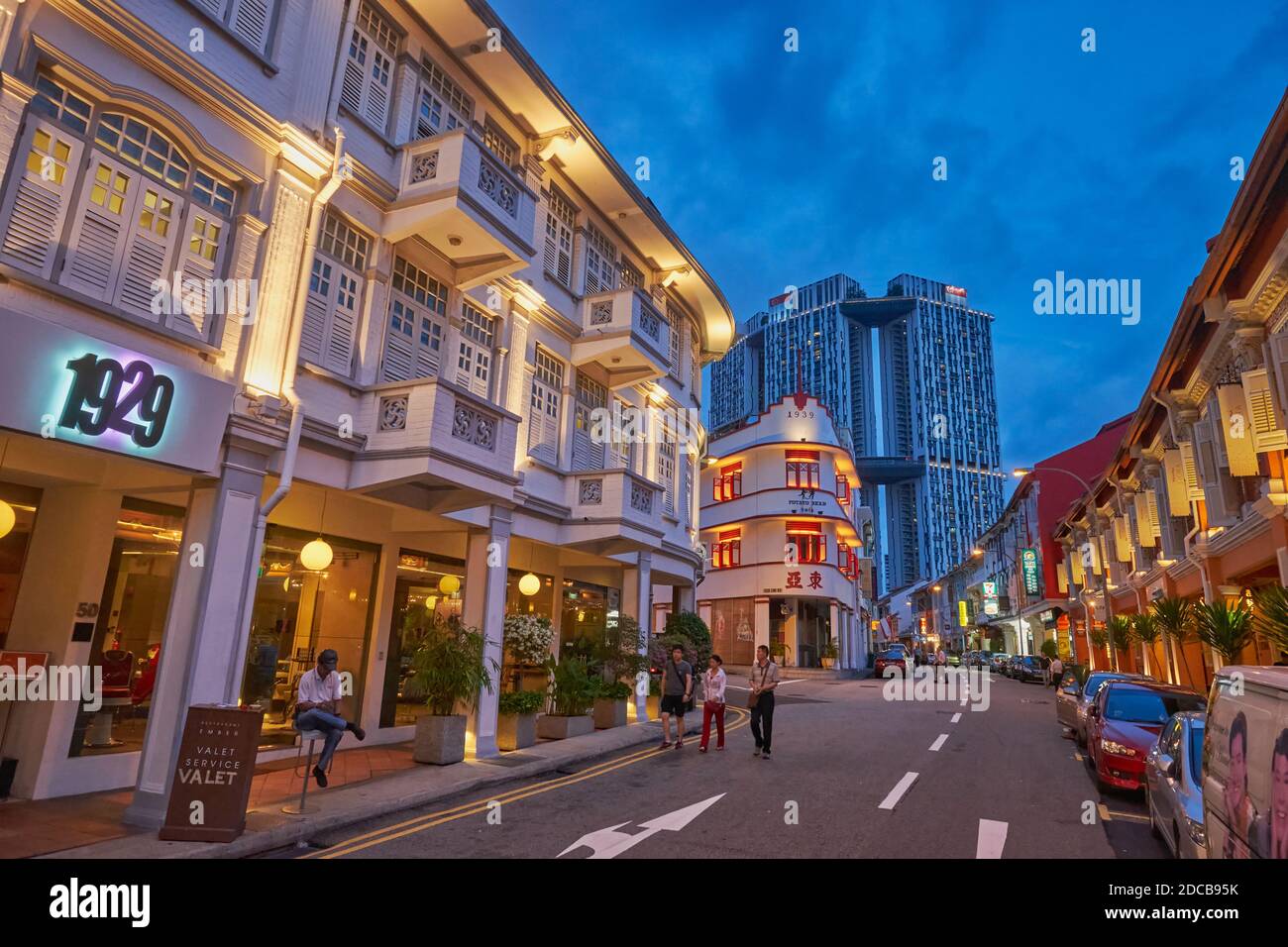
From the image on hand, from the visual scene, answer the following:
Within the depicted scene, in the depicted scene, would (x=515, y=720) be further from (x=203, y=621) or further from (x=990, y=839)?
(x=990, y=839)

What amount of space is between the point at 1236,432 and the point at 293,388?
682 inches

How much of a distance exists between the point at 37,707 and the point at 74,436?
154 inches

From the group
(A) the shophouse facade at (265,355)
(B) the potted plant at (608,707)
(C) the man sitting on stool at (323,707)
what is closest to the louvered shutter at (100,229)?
(A) the shophouse facade at (265,355)

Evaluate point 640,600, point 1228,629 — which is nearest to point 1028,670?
point 1228,629

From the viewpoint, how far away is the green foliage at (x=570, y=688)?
14.7m

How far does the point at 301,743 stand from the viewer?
37.1ft

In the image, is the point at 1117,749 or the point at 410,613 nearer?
the point at 1117,749

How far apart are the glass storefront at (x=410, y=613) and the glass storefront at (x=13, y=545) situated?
18.3ft

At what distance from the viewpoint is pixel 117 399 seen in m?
7.23
